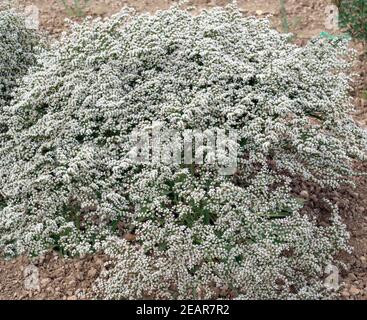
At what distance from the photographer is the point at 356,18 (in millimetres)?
5270

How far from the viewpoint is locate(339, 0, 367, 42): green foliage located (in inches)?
206

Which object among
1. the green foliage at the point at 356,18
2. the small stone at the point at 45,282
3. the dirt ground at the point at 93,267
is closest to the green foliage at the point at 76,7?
the green foliage at the point at 356,18

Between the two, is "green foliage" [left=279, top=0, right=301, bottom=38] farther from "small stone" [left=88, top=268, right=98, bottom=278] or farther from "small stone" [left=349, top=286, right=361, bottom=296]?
"small stone" [left=88, top=268, right=98, bottom=278]

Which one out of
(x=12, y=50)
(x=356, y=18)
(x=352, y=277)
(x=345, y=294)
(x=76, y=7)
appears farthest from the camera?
(x=76, y=7)

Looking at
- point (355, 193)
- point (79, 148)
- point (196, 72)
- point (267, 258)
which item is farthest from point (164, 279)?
point (355, 193)

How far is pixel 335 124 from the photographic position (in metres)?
3.76

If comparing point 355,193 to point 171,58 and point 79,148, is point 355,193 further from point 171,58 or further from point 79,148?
point 79,148

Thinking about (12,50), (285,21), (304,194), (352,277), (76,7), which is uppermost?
(12,50)

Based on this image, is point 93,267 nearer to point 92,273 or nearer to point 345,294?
point 92,273

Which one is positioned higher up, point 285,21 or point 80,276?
point 285,21

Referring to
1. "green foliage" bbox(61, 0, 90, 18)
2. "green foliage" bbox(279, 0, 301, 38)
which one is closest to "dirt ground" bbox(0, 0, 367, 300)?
"green foliage" bbox(279, 0, 301, 38)

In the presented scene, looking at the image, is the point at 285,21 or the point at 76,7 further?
the point at 76,7

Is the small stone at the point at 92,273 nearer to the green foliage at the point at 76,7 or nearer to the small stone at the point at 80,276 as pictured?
the small stone at the point at 80,276

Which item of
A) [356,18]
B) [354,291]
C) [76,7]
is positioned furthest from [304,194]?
[76,7]
